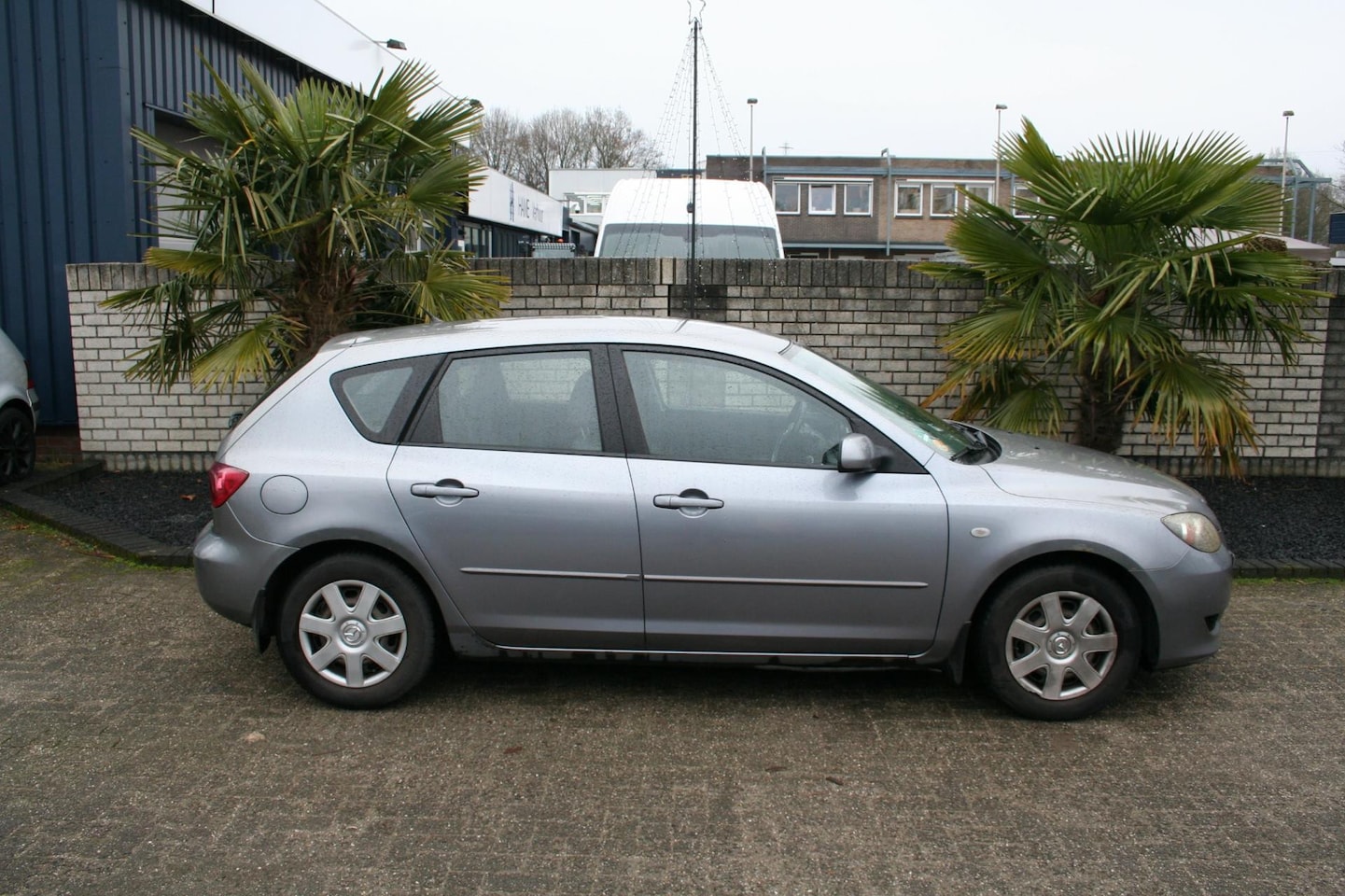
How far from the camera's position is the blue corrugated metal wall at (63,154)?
9719 mm

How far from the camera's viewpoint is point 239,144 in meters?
7.19

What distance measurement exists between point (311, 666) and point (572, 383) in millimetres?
1597

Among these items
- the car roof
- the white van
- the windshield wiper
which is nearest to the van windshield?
the white van

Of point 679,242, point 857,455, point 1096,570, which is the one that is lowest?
point 1096,570

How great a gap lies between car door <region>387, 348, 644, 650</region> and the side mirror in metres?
0.86

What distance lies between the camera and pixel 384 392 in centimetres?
485

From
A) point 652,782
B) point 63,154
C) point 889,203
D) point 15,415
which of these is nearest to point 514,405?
point 652,782

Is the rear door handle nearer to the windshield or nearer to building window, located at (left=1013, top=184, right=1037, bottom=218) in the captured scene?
the windshield

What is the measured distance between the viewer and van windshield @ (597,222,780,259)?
438 inches

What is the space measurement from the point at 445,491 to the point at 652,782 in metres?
1.42

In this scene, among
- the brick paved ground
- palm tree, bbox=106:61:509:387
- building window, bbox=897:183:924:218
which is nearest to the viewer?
the brick paved ground

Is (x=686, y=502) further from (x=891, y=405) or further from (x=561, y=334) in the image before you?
(x=891, y=405)

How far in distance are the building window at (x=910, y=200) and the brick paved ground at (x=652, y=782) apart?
187ft

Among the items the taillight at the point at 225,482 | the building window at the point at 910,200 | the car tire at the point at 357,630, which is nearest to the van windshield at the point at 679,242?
the taillight at the point at 225,482
